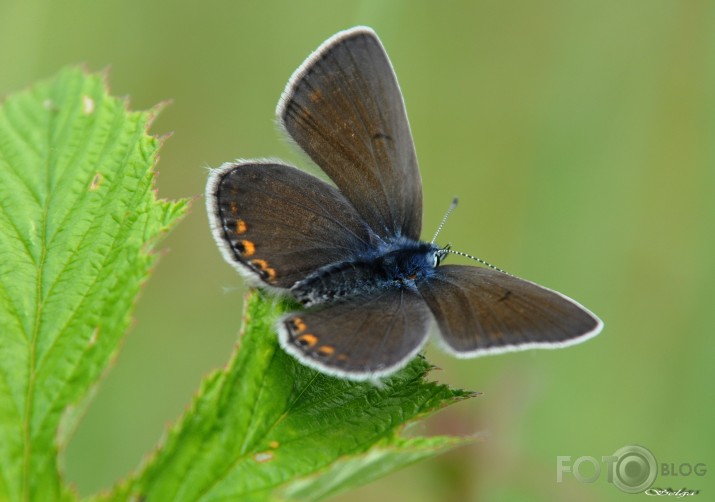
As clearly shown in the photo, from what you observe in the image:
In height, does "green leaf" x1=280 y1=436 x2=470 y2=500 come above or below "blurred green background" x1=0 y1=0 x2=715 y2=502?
below

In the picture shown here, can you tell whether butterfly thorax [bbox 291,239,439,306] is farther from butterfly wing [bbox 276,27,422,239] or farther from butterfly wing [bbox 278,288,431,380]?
butterfly wing [bbox 276,27,422,239]

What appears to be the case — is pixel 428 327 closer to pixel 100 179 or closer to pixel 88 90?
pixel 100 179

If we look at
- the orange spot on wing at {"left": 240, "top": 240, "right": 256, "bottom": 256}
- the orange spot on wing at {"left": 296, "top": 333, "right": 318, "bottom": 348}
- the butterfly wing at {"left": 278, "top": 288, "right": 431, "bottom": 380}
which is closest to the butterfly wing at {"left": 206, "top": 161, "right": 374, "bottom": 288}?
the orange spot on wing at {"left": 240, "top": 240, "right": 256, "bottom": 256}

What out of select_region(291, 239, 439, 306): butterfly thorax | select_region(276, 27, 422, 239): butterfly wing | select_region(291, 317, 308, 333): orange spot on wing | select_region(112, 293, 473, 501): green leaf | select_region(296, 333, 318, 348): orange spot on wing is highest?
select_region(276, 27, 422, 239): butterfly wing

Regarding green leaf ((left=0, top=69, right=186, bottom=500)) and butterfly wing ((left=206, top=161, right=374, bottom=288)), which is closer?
green leaf ((left=0, top=69, right=186, bottom=500))

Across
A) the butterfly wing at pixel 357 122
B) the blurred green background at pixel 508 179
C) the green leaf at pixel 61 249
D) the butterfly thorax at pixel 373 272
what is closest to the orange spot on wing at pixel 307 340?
the butterfly thorax at pixel 373 272

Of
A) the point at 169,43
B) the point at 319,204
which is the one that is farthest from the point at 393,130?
the point at 169,43

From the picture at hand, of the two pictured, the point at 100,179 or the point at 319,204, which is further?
the point at 319,204
